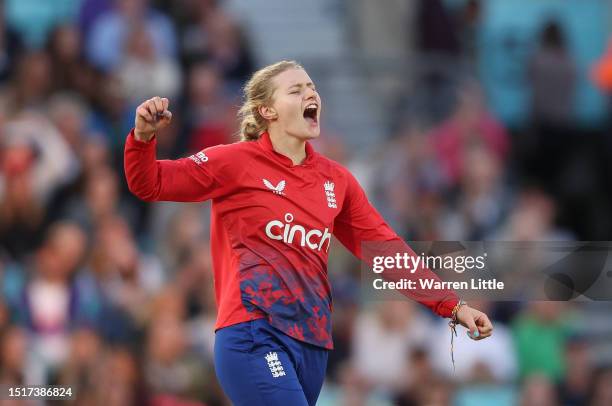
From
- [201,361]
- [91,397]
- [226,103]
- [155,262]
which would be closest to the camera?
[91,397]

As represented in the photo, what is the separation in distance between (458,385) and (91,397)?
2690 millimetres

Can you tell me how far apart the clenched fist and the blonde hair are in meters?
0.74

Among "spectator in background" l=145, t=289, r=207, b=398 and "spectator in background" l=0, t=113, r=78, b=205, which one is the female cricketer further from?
"spectator in background" l=0, t=113, r=78, b=205

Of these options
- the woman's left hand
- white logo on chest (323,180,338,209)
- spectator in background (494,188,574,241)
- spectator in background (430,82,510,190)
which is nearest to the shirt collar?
white logo on chest (323,180,338,209)

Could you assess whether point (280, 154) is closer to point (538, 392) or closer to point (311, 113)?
point (311, 113)

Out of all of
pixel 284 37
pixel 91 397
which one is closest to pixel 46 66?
pixel 284 37

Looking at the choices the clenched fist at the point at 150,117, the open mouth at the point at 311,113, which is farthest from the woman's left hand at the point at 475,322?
the clenched fist at the point at 150,117

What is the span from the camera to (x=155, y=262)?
1135 centimetres

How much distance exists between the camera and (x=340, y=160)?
11.6 m

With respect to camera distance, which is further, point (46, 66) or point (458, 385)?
point (46, 66)

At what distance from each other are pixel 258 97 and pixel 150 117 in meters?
0.81

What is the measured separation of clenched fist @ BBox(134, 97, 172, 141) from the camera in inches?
215

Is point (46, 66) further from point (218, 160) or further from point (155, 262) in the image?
point (218, 160)

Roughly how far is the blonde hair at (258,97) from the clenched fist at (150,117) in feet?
2.42
